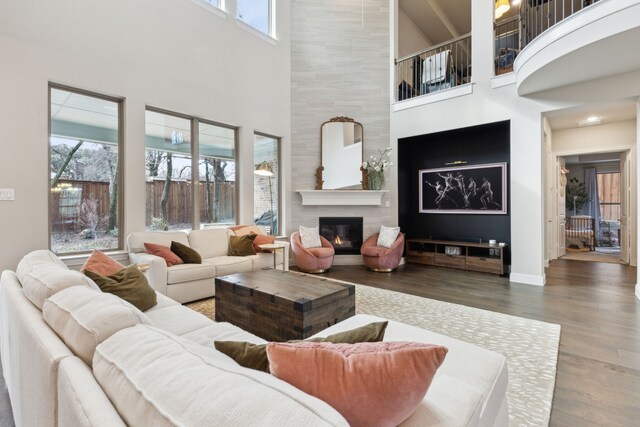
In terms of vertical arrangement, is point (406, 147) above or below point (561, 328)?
above

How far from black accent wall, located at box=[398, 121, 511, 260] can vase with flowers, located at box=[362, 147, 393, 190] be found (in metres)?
0.28

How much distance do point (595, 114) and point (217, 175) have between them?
6146mm

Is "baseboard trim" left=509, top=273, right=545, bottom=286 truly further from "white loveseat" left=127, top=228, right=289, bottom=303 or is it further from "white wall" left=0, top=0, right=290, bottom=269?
"white wall" left=0, top=0, right=290, bottom=269

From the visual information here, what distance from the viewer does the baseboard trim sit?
4.63 m

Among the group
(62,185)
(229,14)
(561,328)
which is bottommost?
(561,328)

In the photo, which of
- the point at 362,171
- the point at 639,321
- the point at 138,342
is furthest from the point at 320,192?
the point at 138,342

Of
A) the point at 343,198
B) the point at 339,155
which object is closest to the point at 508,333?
the point at 343,198

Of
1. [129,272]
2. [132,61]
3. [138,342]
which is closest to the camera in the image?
[138,342]

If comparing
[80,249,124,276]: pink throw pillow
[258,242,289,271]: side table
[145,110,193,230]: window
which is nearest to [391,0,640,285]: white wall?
[258,242,289,271]: side table

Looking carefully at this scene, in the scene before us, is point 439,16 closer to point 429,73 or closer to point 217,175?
point 429,73

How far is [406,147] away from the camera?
21.9 ft

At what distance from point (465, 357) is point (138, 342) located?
1287mm

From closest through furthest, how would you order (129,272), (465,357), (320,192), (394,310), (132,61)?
(465,357) < (129,272) < (394,310) < (132,61) < (320,192)

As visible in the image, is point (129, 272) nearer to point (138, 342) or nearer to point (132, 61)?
point (138, 342)
